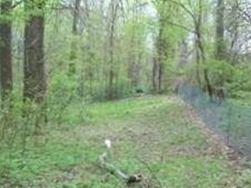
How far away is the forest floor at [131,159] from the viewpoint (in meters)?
9.80

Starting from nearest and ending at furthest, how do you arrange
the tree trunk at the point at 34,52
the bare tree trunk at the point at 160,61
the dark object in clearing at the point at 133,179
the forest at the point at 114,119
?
the dark object in clearing at the point at 133,179, the forest at the point at 114,119, the tree trunk at the point at 34,52, the bare tree trunk at the point at 160,61

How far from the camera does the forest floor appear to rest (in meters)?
9.80

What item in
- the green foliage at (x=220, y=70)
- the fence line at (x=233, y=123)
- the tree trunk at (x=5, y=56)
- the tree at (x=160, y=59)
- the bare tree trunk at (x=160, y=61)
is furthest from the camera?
the bare tree trunk at (x=160, y=61)

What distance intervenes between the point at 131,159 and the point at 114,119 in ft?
35.5

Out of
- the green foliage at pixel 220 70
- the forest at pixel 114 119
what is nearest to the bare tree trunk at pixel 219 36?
the forest at pixel 114 119

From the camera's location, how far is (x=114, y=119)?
2309 centimetres

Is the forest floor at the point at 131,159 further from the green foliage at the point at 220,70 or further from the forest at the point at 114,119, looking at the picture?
the green foliage at the point at 220,70

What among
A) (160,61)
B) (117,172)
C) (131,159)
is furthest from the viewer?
(160,61)

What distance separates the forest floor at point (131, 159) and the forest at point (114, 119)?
0.02m

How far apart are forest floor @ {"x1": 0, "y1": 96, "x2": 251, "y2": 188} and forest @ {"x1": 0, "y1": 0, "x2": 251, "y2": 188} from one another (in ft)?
0.07

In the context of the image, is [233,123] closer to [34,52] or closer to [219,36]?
[34,52]

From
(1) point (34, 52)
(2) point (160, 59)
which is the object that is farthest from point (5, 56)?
(2) point (160, 59)

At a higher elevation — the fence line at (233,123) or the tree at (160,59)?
the tree at (160,59)

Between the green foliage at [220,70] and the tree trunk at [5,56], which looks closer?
the tree trunk at [5,56]
